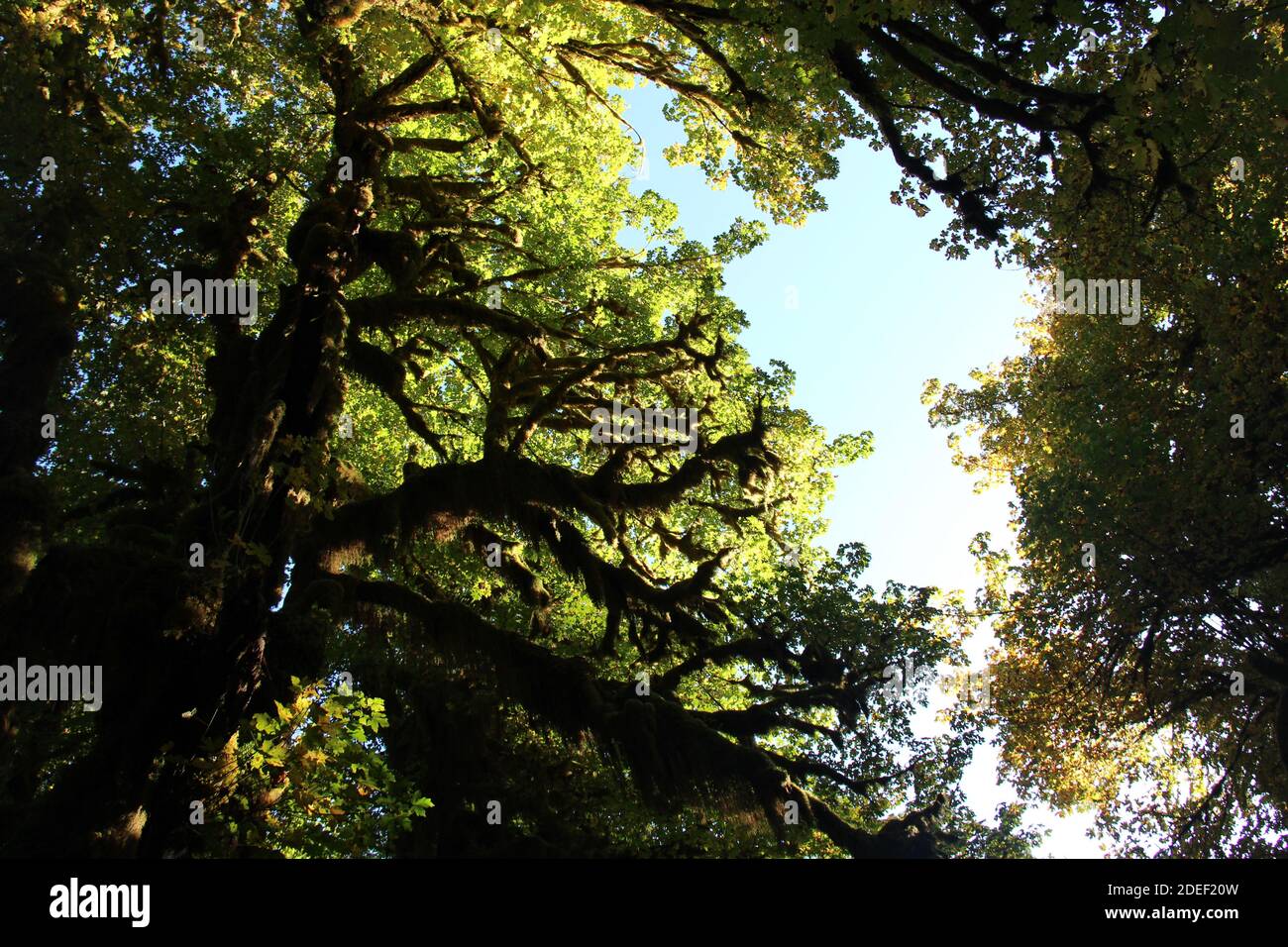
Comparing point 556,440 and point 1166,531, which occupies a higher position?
point 556,440

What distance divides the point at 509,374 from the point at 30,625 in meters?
7.51

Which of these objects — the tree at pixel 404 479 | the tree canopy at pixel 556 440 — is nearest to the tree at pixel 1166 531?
the tree canopy at pixel 556 440

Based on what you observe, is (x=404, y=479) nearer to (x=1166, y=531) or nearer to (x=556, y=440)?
(x=556, y=440)

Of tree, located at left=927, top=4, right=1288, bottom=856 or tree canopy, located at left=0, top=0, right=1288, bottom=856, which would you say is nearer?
tree canopy, located at left=0, top=0, right=1288, bottom=856

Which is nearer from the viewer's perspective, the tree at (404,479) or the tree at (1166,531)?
the tree at (404,479)

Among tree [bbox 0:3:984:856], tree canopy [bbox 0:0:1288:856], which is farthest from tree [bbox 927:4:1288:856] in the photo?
tree [bbox 0:3:984:856]

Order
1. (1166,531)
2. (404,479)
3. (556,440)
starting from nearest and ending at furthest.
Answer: (404,479), (1166,531), (556,440)

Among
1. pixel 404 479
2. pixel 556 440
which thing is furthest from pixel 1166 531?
pixel 404 479

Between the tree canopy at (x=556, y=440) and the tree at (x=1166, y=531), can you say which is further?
the tree at (x=1166, y=531)

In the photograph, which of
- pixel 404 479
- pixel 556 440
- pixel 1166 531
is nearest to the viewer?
pixel 404 479

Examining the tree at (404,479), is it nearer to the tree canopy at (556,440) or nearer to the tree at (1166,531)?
the tree canopy at (556,440)

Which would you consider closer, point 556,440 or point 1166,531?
point 1166,531

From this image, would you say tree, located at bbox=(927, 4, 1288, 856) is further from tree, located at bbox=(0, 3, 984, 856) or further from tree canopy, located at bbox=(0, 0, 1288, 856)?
tree, located at bbox=(0, 3, 984, 856)
